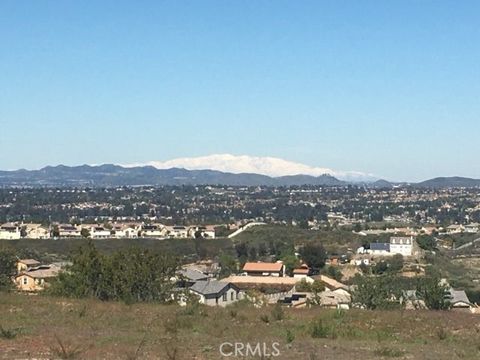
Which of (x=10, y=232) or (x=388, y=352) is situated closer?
(x=388, y=352)

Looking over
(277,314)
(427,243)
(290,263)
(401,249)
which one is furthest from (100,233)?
(277,314)

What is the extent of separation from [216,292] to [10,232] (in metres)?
70.8

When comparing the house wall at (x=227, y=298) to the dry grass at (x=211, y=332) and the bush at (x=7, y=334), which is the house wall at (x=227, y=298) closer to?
the dry grass at (x=211, y=332)

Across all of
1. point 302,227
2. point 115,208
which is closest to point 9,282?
point 302,227

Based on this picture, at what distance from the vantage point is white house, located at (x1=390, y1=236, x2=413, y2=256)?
84762 mm

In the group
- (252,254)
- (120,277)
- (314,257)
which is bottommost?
(252,254)

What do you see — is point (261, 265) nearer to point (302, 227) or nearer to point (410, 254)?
point (410, 254)

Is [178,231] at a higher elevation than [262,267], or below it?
below

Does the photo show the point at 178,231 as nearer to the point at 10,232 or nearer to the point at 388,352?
the point at 10,232

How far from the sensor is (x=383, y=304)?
2164cm

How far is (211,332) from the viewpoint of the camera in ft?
43.3

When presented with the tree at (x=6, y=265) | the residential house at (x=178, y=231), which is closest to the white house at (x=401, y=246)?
the residential house at (x=178, y=231)

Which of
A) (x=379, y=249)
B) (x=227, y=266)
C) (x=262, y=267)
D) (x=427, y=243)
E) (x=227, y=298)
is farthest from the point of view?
(x=427, y=243)

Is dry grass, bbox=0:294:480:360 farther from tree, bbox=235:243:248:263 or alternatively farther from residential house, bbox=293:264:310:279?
tree, bbox=235:243:248:263
